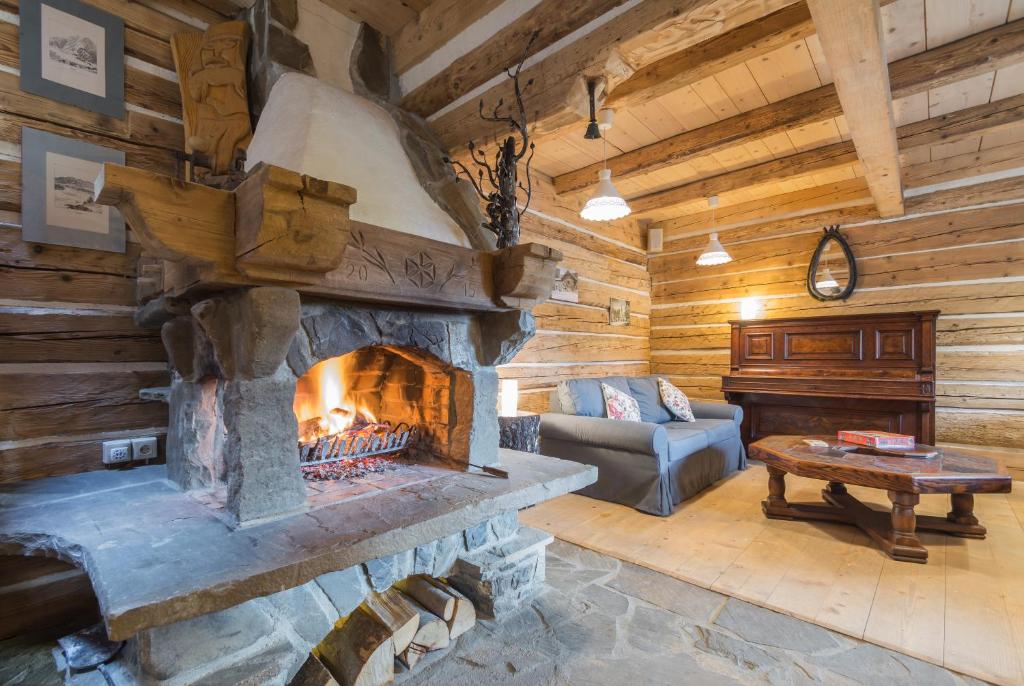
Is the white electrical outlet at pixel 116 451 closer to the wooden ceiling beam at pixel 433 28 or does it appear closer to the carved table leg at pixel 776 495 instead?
the wooden ceiling beam at pixel 433 28

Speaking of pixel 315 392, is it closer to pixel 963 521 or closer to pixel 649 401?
pixel 649 401

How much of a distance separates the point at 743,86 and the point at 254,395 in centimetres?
325

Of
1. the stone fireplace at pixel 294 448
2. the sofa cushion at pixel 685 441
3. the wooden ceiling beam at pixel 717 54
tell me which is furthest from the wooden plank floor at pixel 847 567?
the wooden ceiling beam at pixel 717 54

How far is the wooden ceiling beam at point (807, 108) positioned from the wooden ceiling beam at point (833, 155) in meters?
0.89

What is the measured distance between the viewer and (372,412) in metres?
2.55

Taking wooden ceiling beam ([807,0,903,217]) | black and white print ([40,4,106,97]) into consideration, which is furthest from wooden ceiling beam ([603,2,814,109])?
black and white print ([40,4,106,97])

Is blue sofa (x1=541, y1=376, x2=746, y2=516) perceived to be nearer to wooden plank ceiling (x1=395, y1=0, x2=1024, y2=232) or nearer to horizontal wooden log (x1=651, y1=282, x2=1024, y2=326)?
horizontal wooden log (x1=651, y1=282, x2=1024, y2=326)

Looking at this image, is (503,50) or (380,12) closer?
(503,50)

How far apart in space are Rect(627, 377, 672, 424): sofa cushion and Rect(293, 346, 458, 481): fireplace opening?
8.19 ft

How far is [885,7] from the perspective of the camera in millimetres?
2326

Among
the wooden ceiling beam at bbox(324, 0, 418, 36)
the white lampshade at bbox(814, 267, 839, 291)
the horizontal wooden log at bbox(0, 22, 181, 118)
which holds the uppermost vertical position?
the wooden ceiling beam at bbox(324, 0, 418, 36)

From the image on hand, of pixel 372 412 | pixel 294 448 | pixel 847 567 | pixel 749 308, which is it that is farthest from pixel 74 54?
pixel 749 308

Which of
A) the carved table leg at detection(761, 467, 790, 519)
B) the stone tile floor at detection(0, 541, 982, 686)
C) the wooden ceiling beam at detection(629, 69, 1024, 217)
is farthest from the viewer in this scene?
the wooden ceiling beam at detection(629, 69, 1024, 217)

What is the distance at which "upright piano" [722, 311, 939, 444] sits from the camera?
410 cm
